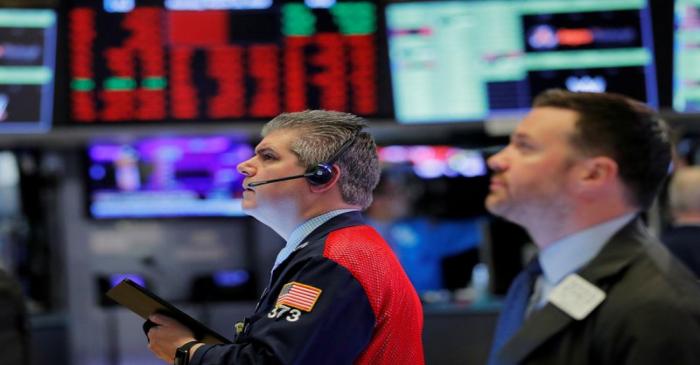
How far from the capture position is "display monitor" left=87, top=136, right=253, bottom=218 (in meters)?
5.39

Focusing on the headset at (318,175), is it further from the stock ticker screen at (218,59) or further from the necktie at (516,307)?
the stock ticker screen at (218,59)

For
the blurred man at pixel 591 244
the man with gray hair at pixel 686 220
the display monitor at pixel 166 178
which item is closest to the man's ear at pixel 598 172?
the blurred man at pixel 591 244

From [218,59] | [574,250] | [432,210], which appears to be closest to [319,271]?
[574,250]

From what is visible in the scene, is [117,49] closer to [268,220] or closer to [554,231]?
[268,220]

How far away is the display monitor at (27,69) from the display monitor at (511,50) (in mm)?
1659

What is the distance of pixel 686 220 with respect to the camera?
3678mm

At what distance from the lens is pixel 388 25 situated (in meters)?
4.47

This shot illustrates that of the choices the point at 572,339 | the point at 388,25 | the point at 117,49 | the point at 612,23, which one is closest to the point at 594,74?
the point at 612,23

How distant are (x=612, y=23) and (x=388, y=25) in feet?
3.65

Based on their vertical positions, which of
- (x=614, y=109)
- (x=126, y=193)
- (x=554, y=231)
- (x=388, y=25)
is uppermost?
(x=388, y=25)

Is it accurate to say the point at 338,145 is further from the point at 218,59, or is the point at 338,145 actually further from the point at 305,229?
the point at 218,59

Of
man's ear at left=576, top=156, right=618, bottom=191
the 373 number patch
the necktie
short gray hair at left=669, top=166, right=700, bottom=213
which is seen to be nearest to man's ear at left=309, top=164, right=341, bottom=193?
the 373 number patch

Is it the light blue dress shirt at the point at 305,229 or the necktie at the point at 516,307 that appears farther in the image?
the light blue dress shirt at the point at 305,229

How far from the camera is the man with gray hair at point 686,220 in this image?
351 centimetres
